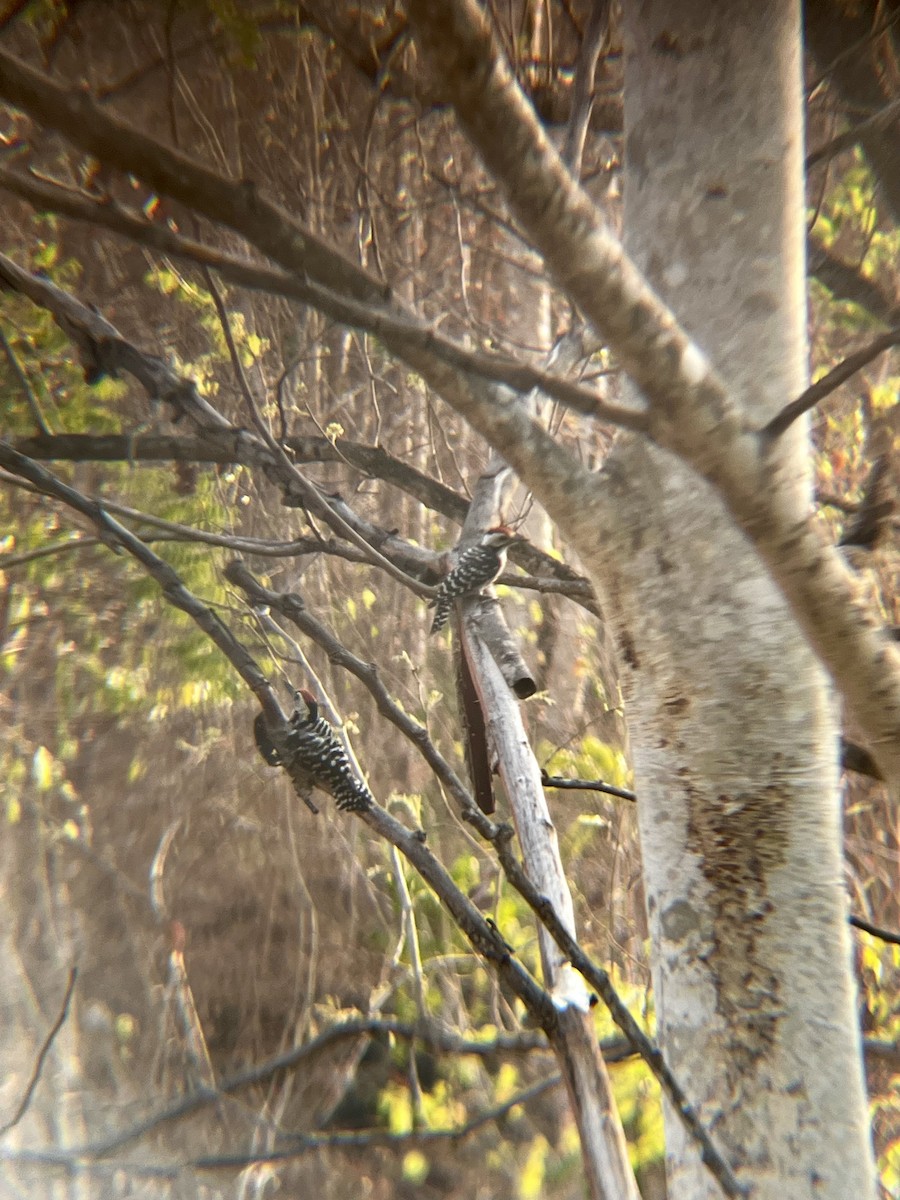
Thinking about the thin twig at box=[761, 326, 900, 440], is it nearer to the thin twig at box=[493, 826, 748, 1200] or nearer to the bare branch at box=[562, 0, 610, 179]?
the thin twig at box=[493, 826, 748, 1200]

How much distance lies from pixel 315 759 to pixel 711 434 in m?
0.73

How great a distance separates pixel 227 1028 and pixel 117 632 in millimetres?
1188

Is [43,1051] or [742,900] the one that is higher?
[742,900]

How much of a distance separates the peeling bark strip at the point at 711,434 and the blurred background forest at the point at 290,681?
1066 mm

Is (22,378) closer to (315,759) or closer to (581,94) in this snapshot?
(315,759)

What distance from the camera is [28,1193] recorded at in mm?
1742

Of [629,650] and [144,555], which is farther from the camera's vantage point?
[144,555]

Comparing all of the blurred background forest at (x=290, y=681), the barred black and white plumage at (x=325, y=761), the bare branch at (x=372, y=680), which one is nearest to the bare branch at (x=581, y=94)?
the blurred background forest at (x=290, y=681)

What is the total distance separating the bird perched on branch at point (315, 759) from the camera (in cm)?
105

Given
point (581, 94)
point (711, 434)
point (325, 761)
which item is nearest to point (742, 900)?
point (711, 434)

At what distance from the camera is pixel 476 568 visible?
5.16ft

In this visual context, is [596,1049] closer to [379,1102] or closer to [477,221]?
[379,1102]

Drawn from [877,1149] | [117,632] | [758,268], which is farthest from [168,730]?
[877,1149]

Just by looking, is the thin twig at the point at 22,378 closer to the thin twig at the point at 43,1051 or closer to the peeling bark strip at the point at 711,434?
the thin twig at the point at 43,1051
